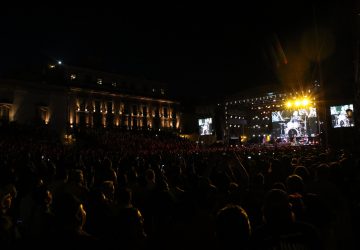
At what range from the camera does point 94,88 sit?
184 feet

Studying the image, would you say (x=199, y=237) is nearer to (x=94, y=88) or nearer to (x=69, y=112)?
(x=69, y=112)

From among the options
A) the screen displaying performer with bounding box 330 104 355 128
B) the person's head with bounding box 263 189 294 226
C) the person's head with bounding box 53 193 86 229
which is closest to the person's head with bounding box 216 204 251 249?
the person's head with bounding box 263 189 294 226

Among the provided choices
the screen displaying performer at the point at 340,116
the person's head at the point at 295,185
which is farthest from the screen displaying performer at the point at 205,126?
the person's head at the point at 295,185

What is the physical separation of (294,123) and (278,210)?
1966 inches

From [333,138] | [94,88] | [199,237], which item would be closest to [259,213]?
[199,237]

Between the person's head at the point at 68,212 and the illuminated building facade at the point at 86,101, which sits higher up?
the illuminated building facade at the point at 86,101

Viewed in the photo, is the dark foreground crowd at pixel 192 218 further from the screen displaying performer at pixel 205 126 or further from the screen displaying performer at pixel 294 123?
the screen displaying performer at pixel 205 126

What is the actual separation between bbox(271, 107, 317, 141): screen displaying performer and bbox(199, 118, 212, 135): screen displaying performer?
43.1ft

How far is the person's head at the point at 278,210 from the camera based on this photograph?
9.43ft

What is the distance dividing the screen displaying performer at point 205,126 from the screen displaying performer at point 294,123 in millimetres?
13137

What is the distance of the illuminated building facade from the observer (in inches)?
1757

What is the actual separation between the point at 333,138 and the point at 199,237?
1170 inches

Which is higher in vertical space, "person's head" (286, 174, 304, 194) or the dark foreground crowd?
"person's head" (286, 174, 304, 194)

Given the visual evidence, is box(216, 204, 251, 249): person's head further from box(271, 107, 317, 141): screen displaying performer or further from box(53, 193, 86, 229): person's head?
box(271, 107, 317, 141): screen displaying performer
